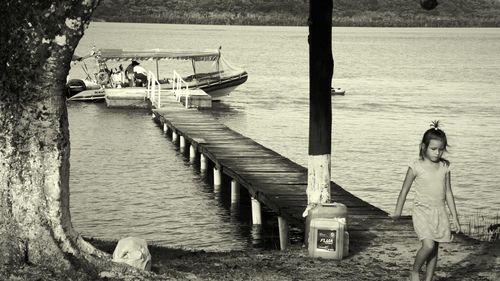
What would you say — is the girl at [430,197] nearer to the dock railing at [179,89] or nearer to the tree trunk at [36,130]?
the tree trunk at [36,130]

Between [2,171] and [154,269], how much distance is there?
162 cm

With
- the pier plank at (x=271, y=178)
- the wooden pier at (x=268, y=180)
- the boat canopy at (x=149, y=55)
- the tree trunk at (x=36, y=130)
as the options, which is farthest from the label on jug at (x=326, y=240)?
the boat canopy at (x=149, y=55)

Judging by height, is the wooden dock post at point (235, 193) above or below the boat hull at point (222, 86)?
above

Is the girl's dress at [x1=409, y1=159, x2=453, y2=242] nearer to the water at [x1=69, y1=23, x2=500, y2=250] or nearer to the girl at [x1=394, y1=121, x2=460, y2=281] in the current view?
the girl at [x1=394, y1=121, x2=460, y2=281]

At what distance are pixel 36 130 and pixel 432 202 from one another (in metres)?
3.28

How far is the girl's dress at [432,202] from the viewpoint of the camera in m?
9.38

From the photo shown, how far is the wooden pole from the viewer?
38.9 ft

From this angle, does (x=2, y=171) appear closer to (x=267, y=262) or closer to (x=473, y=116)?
(x=267, y=262)

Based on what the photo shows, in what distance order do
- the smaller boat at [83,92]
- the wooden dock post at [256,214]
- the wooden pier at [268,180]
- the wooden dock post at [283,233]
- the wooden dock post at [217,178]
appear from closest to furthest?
the wooden pier at [268,180]
the wooden dock post at [283,233]
the wooden dock post at [256,214]
the wooden dock post at [217,178]
the smaller boat at [83,92]

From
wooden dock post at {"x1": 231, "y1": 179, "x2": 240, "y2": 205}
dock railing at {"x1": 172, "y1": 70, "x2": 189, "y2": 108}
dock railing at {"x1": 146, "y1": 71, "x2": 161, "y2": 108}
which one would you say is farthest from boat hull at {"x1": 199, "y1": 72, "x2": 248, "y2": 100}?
wooden dock post at {"x1": 231, "y1": 179, "x2": 240, "y2": 205}

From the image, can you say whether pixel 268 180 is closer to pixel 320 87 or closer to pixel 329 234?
pixel 320 87

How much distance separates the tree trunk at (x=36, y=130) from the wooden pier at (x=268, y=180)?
4129 millimetres

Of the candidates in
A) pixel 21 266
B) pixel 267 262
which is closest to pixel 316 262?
pixel 267 262

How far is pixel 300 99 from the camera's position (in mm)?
54688
